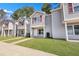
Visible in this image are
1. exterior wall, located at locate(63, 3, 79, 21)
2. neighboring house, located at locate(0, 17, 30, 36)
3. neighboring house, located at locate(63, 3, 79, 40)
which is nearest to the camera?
exterior wall, located at locate(63, 3, 79, 21)

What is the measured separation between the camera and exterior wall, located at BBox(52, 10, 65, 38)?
21.2 meters

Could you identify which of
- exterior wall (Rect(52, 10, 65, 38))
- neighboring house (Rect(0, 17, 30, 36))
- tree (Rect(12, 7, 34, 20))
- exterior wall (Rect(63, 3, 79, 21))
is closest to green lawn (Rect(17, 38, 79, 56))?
exterior wall (Rect(63, 3, 79, 21))

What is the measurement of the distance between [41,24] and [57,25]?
4314mm

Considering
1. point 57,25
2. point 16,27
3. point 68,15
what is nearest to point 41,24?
point 57,25

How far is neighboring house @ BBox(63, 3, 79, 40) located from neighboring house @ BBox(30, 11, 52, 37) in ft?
22.4

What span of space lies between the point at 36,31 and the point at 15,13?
820 inches

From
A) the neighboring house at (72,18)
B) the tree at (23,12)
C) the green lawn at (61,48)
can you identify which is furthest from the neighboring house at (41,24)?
the tree at (23,12)

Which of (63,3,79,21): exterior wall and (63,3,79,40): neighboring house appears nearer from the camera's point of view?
(63,3,79,21): exterior wall

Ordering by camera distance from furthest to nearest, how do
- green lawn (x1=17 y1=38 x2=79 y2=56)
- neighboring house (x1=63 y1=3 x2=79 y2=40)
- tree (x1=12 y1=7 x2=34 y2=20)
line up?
tree (x1=12 y1=7 x2=34 y2=20)
neighboring house (x1=63 y1=3 x2=79 y2=40)
green lawn (x1=17 y1=38 x2=79 y2=56)

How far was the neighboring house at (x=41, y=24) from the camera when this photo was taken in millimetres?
24969

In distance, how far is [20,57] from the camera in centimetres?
894

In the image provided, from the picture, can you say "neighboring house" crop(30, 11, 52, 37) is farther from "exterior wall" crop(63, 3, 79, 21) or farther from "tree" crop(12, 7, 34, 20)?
"tree" crop(12, 7, 34, 20)

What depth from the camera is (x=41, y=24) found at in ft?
83.4

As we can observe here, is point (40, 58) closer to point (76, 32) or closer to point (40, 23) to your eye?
point (76, 32)
